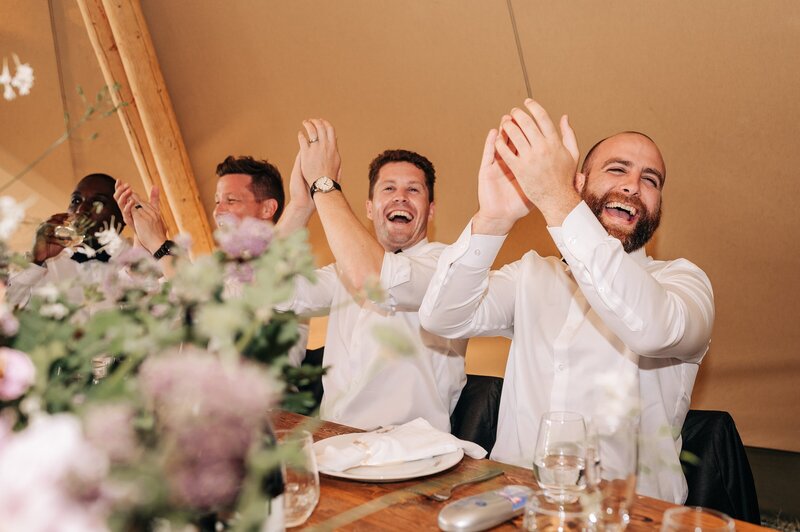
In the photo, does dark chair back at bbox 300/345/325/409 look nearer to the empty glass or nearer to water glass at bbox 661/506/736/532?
the empty glass

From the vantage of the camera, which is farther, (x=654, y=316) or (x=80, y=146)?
(x=80, y=146)

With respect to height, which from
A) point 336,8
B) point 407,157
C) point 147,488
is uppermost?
point 336,8

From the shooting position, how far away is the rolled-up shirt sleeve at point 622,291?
132 cm

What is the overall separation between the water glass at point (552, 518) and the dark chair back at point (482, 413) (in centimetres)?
88

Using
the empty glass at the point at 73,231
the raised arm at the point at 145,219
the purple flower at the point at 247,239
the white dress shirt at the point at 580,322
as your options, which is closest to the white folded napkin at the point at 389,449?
the white dress shirt at the point at 580,322

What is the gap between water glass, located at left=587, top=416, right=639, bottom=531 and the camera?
684 mm

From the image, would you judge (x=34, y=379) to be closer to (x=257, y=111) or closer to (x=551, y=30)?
(x=551, y=30)

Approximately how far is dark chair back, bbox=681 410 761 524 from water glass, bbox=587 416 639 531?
1.95ft

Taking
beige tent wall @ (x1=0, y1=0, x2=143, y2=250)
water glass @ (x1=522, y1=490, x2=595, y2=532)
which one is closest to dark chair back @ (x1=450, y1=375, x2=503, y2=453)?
water glass @ (x1=522, y1=490, x2=595, y2=532)

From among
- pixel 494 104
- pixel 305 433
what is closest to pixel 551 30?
pixel 494 104

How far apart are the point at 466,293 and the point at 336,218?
48cm

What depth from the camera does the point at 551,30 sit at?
262 cm

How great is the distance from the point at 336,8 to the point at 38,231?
7.68ft

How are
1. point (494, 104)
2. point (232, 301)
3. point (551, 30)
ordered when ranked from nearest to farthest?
point (232, 301) < point (551, 30) < point (494, 104)
